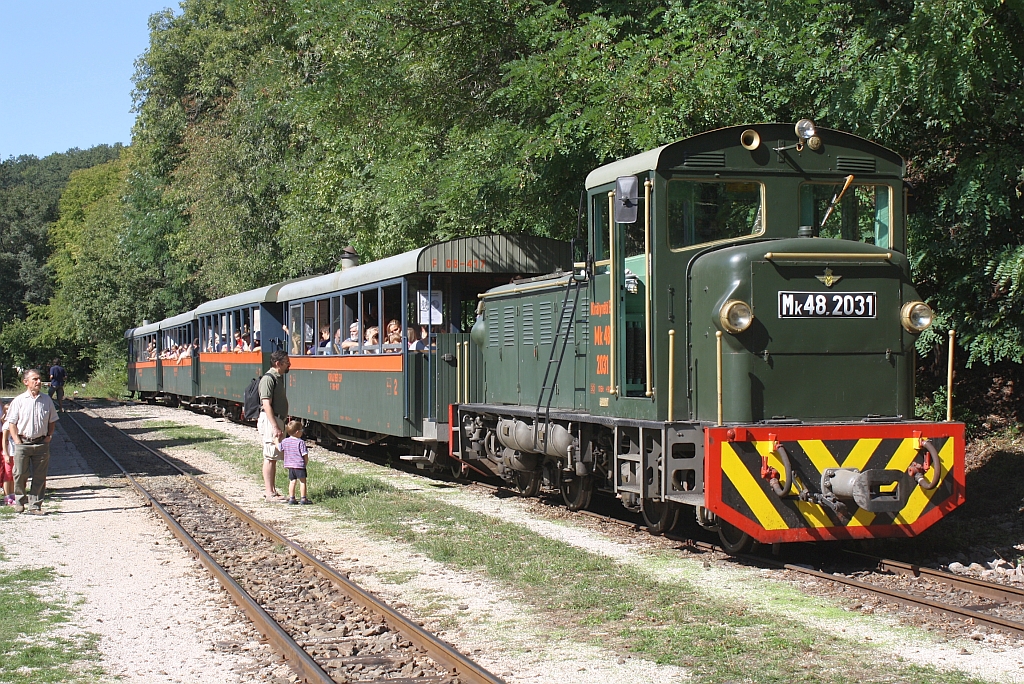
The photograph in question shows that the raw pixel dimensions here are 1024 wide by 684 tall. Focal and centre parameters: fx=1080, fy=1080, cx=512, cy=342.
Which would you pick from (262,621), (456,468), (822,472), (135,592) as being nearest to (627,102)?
(456,468)

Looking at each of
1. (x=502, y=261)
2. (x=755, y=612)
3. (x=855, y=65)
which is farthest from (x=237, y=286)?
(x=755, y=612)

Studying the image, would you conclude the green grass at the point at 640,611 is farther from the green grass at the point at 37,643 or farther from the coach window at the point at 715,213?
the coach window at the point at 715,213

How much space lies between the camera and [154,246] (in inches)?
2162

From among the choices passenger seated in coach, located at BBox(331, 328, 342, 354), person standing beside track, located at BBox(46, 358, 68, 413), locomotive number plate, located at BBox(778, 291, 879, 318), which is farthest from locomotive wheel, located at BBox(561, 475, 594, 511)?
person standing beside track, located at BBox(46, 358, 68, 413)

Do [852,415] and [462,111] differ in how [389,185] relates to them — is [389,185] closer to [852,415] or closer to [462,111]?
[462,111]

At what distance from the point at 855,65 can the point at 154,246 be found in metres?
49.0

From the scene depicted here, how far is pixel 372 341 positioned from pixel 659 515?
7.00 metres

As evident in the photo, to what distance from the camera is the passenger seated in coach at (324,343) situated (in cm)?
1752

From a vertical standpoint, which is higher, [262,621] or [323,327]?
[323,327]

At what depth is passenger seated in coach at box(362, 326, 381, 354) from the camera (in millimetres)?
15289

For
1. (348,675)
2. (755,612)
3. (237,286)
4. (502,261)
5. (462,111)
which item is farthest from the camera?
(237,286)

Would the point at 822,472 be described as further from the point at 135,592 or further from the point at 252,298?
the point at 252,298

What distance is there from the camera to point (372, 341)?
609 inches

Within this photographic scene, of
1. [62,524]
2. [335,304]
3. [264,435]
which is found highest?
[335,304]
